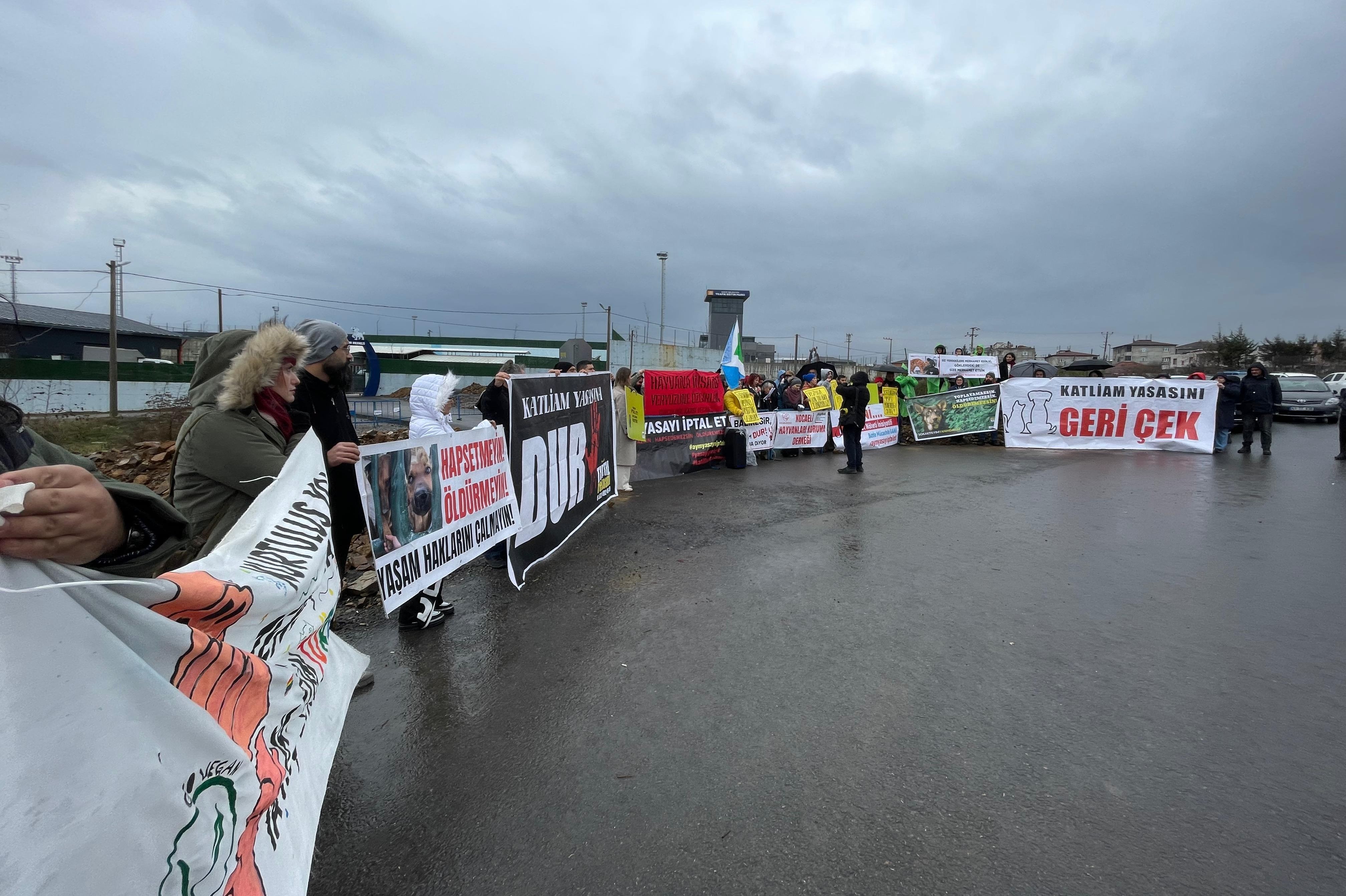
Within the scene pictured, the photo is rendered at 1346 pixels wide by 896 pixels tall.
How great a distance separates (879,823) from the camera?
101 inches

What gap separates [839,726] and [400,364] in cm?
5183

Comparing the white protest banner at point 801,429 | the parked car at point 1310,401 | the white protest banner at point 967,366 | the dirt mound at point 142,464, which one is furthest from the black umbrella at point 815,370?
the parked car at point 1310,401

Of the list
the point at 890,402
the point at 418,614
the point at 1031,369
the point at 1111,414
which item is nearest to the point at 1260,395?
Answer: the point at 1111,414

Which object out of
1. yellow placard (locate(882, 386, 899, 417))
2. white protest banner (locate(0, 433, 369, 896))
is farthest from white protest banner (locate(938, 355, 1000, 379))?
white protest banner (locate(0, 433, 369, 896))

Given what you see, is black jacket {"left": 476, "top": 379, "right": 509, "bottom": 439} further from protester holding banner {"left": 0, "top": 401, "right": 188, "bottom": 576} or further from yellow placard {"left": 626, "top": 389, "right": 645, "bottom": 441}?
protester holding banner {"left": 0, "top": 401, "right": 188, "bottom": 576}

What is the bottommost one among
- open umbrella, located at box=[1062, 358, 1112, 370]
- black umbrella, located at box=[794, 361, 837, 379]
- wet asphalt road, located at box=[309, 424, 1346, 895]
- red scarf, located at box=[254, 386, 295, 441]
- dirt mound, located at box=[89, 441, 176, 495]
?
wet asphalt road, located at box=[309, 424, 1346, 895]

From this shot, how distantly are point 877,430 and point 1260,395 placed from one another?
8.11 meters

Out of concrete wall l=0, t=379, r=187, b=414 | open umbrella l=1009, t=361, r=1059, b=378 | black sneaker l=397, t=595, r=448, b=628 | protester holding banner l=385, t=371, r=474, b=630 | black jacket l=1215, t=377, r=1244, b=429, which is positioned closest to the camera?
black sneaker l=397, t=595, r=448, b=628

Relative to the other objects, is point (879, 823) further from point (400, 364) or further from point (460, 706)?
point (400, 364)

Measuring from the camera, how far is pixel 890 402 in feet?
57.1

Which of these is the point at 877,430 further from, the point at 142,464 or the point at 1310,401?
the point at 1310,401

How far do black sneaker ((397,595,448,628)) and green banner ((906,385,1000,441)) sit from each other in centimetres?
1557

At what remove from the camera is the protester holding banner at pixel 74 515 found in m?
1.23

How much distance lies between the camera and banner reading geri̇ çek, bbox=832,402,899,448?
639 inches
